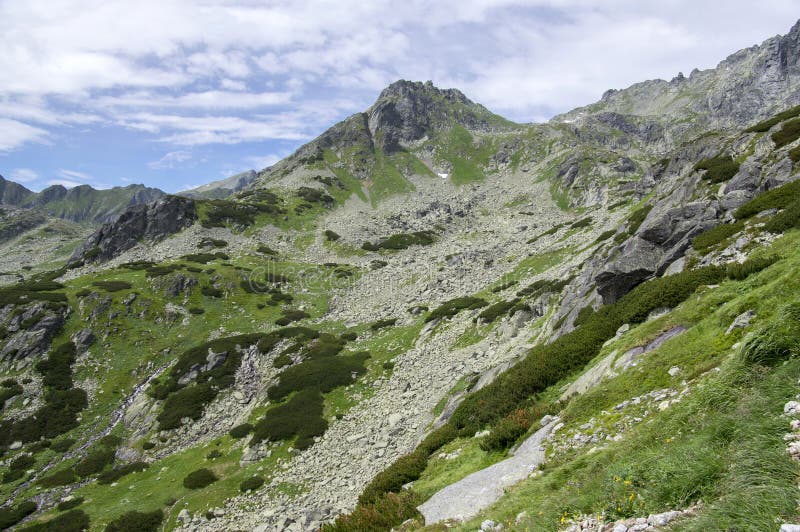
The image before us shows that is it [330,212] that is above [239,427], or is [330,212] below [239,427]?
above

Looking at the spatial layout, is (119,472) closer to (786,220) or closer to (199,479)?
(199,479)

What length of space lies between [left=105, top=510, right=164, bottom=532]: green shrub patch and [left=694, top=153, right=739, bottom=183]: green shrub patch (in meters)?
44.5

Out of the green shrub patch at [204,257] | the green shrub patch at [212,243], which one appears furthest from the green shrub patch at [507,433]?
the green shrub patch at [212,243]

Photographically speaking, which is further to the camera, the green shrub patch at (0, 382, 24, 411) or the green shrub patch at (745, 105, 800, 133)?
the green shrub patch at (0, 382, 24, 411)

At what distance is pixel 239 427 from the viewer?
33.8 metres

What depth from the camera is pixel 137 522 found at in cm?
2569

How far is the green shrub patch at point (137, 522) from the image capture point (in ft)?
83.0

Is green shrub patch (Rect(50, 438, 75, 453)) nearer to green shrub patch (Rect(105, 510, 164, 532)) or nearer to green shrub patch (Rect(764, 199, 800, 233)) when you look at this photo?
green shrub patch (Rect(105, 510, 164, 532))

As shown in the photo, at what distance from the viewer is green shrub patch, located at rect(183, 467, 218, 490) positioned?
28188mm

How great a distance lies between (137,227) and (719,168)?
110 m

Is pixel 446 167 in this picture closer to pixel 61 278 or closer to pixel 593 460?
pixel 61 278

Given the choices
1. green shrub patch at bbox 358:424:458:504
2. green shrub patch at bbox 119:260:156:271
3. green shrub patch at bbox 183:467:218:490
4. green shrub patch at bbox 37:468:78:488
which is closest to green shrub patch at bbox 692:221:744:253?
green shrub patch at bbox 358:424:458:504

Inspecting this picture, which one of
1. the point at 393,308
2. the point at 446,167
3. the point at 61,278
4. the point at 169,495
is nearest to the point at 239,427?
the point at 169,495

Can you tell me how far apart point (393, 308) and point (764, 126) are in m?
42.3
